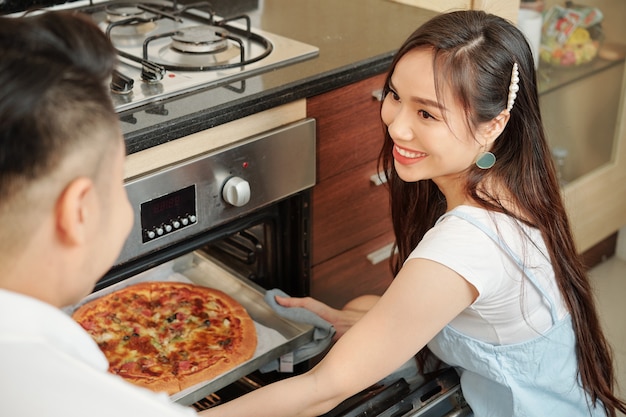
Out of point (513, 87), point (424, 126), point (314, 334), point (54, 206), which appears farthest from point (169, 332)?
point (54, 206)

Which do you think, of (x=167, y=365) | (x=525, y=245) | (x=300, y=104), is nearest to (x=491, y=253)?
(x=525, y=245)

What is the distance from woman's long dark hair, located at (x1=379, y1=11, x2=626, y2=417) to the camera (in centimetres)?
138

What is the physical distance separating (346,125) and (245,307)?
1.38 ft

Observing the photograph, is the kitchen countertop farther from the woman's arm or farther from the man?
the man

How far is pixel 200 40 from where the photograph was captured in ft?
5.63

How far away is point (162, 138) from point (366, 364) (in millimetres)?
488

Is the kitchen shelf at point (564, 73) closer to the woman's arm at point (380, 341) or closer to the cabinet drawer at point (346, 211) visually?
the cabinet drawer at point (346, 211)

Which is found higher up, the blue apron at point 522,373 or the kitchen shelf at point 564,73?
the kitchen shelf at point 564,73

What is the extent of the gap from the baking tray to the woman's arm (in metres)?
0.18

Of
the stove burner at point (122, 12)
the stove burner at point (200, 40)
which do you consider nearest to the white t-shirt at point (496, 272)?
the stove burner at point (200, 40)

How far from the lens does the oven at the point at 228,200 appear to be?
1472 mm

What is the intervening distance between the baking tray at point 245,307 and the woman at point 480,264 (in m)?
0.19

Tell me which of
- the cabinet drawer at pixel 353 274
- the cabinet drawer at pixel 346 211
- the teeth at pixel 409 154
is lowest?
the cabinet drawer at pixel 353 274

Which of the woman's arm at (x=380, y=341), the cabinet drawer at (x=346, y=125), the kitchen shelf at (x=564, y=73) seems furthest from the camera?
the kitchen shelf at (x=564, y=73)
